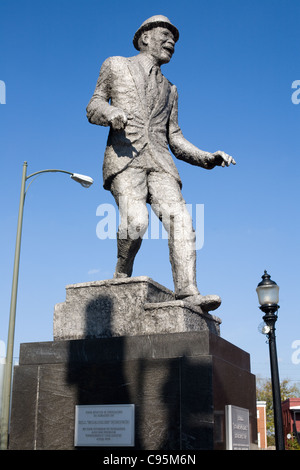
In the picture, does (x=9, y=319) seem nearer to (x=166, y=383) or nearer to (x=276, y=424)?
(x=276, y=424)

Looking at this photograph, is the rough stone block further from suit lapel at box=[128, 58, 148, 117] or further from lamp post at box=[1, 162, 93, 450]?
lamp post at box=[1, 162, 93, 450]

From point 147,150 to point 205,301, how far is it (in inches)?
74.3

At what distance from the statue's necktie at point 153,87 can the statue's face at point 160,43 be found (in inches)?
6.3

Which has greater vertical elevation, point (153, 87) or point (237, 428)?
point (153, 87)

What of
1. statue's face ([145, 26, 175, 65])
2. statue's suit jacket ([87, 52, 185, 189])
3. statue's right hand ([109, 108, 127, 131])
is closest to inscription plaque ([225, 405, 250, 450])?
statue's suit jacket ([87, 52, 185, 189])

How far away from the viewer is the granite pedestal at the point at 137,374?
4.94 m

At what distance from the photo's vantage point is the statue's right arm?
592 cm

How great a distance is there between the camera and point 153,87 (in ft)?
22.1

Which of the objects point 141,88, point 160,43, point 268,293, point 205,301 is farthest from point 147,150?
point 268,293

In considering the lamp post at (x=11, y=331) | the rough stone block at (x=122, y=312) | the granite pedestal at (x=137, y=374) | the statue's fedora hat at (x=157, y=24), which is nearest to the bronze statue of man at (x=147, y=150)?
the statue's fedora hat at (x=157, y=24)

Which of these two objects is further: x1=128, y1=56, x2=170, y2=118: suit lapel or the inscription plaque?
x1=128, y1=56, x2=170, y2=118: suit lapel

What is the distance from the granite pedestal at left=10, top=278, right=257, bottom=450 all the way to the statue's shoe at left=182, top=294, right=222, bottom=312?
0.36 feet

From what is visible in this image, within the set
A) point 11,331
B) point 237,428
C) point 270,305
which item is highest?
point 270,305

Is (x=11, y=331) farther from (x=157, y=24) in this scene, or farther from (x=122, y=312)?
(x=157, y=24)
